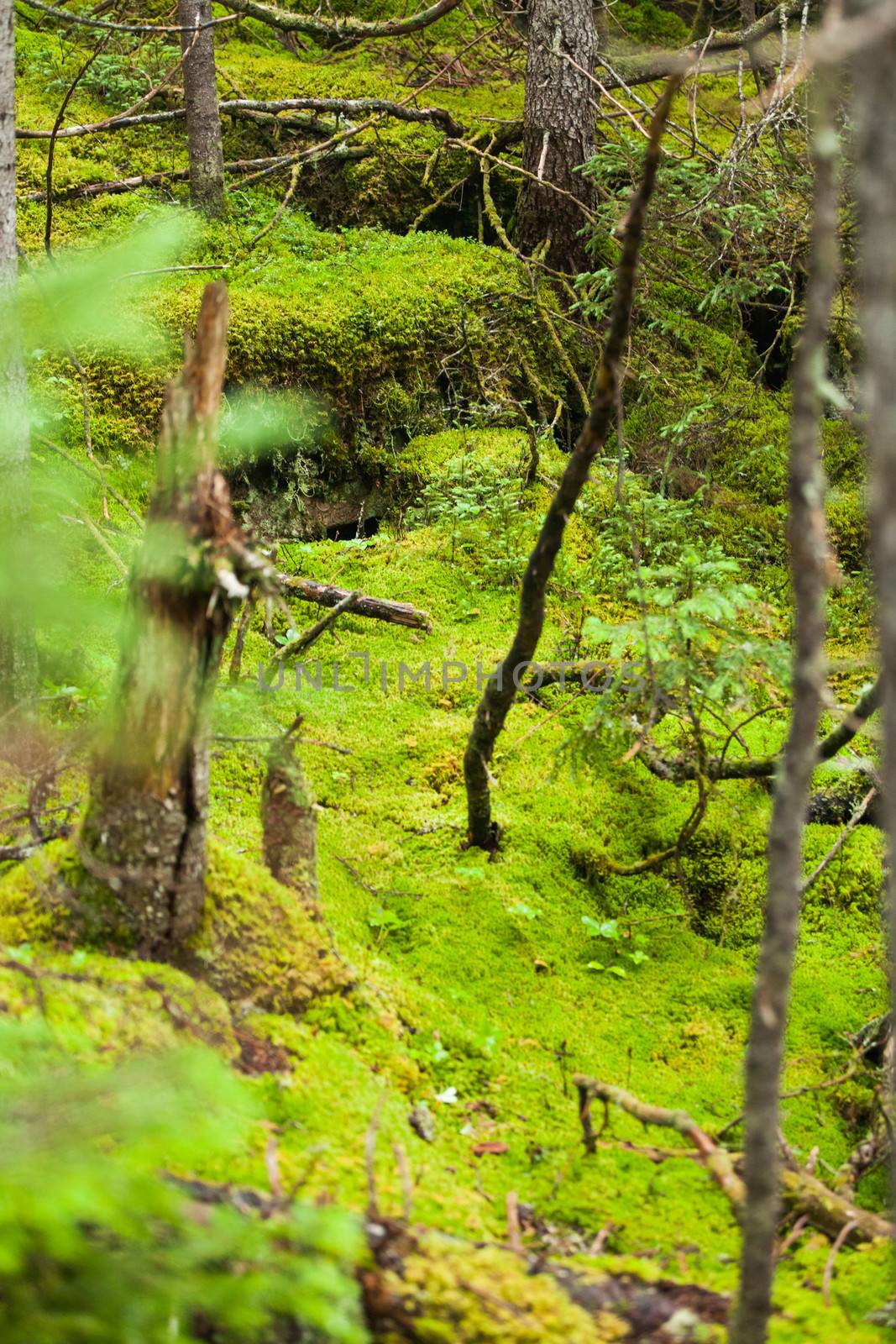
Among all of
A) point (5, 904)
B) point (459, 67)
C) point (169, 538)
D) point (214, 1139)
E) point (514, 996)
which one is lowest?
point (514, 996)

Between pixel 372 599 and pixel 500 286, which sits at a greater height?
pixel 500 286

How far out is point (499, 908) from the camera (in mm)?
3898

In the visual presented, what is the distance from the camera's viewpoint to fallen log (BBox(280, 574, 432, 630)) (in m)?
5.52

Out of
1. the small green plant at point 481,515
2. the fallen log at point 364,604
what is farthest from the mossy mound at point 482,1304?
the small green plant at point 481,515

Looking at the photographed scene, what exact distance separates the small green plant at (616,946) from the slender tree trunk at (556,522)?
1.89 feet

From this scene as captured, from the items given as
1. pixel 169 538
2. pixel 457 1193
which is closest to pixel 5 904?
pixel 169 538

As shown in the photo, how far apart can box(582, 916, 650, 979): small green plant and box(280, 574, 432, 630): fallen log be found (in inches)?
85.6

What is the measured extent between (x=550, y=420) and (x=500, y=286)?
3.58 feet

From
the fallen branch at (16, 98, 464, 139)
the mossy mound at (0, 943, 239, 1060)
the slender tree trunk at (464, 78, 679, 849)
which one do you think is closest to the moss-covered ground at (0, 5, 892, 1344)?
the mossy mound at (0, 943, 239, 1060)

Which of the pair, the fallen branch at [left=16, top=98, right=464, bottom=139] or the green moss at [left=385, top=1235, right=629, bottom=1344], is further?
the fallen branch at [left=16, top=98, right=464, bottom=139]

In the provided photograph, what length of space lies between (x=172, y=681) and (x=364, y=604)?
10.9 feet

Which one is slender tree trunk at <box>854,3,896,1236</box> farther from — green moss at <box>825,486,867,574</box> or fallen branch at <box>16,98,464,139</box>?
fallen branch at <box>16,98,464,139</box>

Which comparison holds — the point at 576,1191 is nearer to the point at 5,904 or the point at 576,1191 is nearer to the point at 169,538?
the point at 5,904

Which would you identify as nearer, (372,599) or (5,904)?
(5,904)
